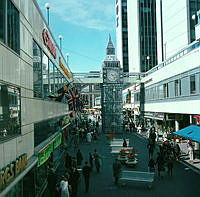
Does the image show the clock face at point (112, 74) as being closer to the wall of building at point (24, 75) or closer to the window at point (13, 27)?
the wall of building at point (24, 75)

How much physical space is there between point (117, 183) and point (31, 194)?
5057mm

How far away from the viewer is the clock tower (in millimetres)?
38094

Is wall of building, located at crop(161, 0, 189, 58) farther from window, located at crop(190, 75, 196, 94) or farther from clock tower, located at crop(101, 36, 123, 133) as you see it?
window, located at crop(190, 75, 196, 94)

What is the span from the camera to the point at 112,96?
38469 mm

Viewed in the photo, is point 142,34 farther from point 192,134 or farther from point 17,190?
point 17,190

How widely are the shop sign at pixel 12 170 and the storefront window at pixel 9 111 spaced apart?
0.85 m

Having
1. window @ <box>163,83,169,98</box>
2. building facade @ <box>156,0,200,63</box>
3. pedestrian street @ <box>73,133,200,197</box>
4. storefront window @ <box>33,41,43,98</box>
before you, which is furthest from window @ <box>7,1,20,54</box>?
building facade @ <box>156,0,200,63</box>

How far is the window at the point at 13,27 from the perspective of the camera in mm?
7633

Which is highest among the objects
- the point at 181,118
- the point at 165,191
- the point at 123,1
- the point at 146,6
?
the point at 123,1

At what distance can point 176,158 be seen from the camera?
18953 mm

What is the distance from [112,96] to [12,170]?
1244 inches

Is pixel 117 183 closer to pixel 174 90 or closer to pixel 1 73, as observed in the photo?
pixel 1 73

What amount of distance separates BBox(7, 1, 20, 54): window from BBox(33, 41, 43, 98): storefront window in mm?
2676

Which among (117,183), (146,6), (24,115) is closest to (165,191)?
(117,183)
